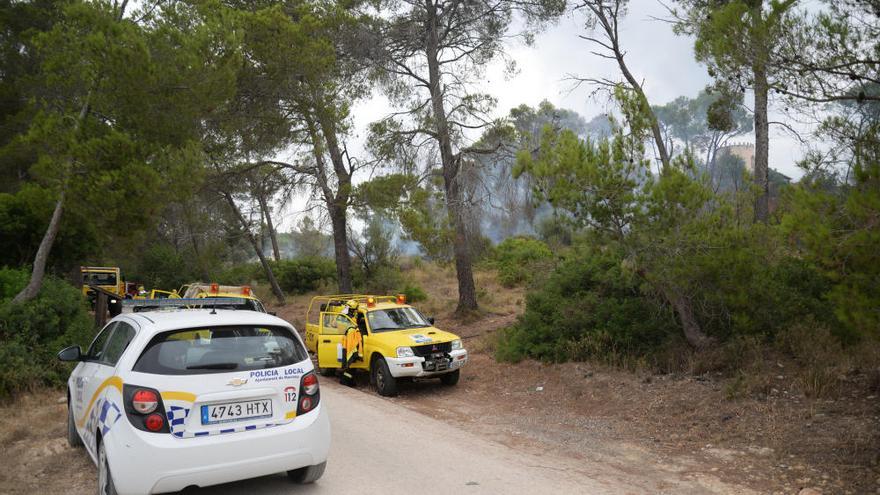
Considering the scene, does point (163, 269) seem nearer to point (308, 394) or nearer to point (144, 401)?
point (308, 394)

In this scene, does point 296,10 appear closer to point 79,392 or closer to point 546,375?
point 546,375

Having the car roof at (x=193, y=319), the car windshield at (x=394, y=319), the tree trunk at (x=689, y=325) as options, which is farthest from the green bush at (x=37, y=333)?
the tree trunk at (x=689, y=325)

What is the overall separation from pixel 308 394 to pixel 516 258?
25.7 metres

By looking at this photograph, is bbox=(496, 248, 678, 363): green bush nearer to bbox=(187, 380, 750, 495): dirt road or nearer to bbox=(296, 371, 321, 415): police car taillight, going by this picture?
bbox=(187, 380, 750, 495): dirt road

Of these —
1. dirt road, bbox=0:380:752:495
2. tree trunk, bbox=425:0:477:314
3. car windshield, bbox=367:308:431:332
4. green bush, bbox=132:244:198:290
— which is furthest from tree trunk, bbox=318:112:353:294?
green bush, bbox=132:244:198:290

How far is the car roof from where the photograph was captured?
5145 millimetres

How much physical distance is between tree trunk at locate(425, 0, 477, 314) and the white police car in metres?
12.5

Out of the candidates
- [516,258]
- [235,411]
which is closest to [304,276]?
[516,258]

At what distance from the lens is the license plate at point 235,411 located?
4.82 metres

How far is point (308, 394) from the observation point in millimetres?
5312

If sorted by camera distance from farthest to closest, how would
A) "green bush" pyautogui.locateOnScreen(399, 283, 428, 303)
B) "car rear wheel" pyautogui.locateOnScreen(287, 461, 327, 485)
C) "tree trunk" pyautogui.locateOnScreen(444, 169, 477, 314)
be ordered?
1. "green bush" pyautogui.locateOnScreen(399, 283, 428, 303)
2. "tree trunk" pyautogui.locateOnScreen(444, 169, 477, 314)
3. "car rear wheel" pyautogui.locateOnScreen(287, 461, 327, 485)

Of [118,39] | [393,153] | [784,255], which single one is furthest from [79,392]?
[393,153]

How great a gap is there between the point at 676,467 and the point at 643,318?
5119 mm

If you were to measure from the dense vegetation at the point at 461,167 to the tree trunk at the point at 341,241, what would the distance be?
0.28 feet
